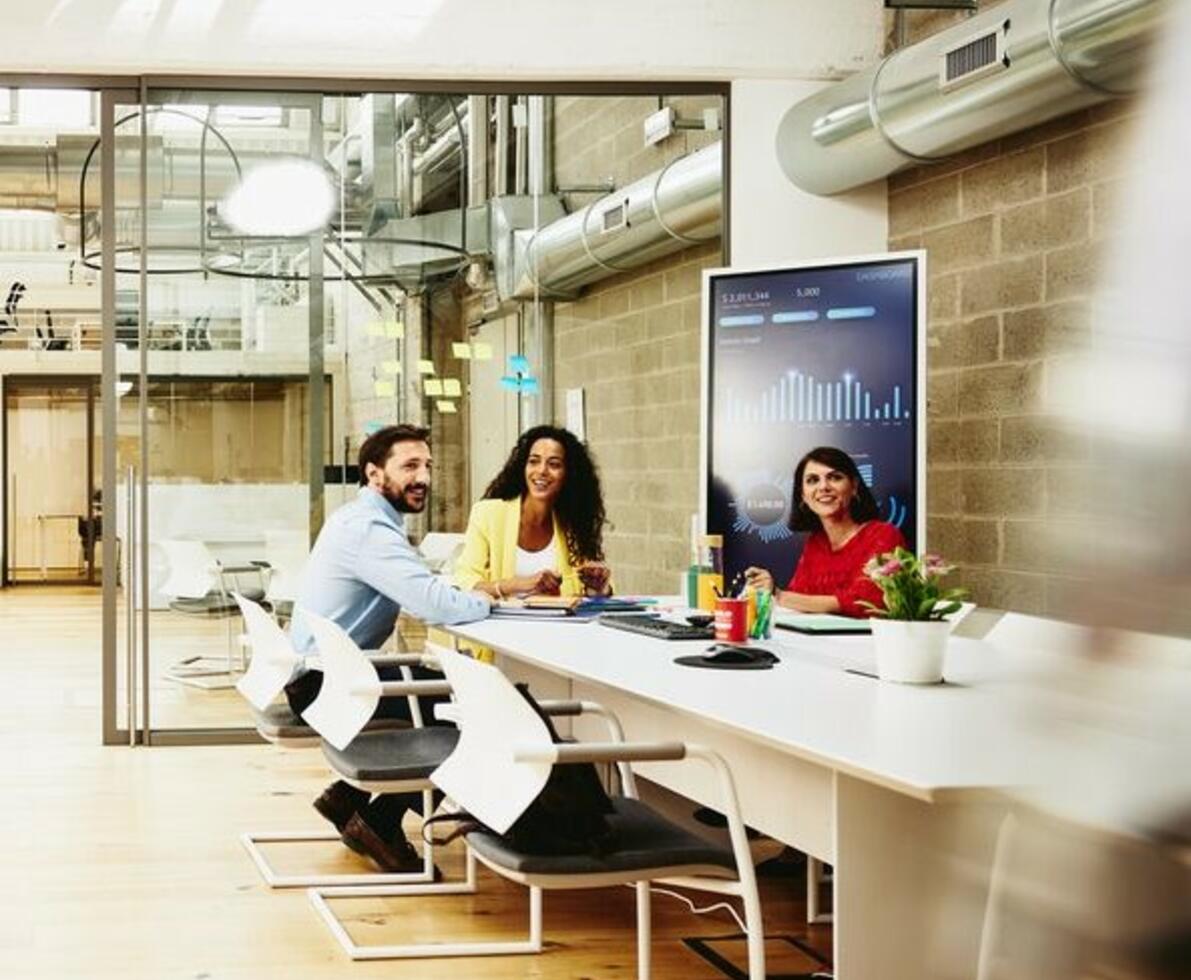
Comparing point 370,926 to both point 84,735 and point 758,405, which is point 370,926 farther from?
point 84,735

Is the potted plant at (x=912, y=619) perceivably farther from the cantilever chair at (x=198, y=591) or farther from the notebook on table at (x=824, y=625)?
the cantilever chair at (x=198, y=591)

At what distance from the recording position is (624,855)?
3.08 metres

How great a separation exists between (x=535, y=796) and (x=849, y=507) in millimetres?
2455

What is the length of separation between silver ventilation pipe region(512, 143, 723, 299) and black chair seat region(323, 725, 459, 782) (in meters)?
2.87

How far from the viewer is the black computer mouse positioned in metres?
3.81

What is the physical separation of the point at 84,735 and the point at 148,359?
170cm

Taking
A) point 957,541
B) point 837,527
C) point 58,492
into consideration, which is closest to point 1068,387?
point 837,527

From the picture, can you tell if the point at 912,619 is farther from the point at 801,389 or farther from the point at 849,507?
the point at 801,389

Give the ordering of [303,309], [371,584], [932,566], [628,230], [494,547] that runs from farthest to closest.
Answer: [303,309] → [628,230] → [494,547] → [371,584] → [932,566]

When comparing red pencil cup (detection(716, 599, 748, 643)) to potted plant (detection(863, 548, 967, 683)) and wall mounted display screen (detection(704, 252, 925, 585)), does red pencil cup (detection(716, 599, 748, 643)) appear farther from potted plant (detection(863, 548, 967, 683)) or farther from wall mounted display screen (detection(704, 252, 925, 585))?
wall mounted display screen (detection(704, 252, 925, 585))

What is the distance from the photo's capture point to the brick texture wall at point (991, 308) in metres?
5.34

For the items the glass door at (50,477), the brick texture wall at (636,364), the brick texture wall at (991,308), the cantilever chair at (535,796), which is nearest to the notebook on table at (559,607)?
the brick texture wall at (991,308)

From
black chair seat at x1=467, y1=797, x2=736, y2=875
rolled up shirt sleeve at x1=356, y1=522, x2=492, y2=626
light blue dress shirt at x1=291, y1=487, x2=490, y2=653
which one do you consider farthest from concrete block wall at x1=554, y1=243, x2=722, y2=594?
black chair seat at x1=467, y1=797, x2=736, y2=875

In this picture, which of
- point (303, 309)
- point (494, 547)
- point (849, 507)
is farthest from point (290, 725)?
point (303, 309)
